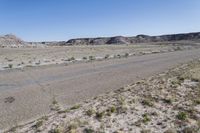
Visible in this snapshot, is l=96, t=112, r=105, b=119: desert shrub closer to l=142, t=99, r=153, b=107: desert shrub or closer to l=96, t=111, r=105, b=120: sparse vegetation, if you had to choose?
l=96, t=111, r=105, b=120: sparse vegetation

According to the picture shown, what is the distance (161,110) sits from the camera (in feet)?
35.8

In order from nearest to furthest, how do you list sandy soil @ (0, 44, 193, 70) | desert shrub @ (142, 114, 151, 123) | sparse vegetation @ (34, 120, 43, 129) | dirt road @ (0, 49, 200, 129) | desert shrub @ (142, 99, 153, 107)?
desert shrub @ (142, 114, 151, 123), sparse vegetation @ (34, 120, 43, 129), desert shrub @ (142, 99, 153, 107), dirt road @ (0, 49, 200, 129), sandy soil @ (0, 44, 193, 70)

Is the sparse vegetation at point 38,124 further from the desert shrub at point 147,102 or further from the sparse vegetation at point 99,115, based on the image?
the desert shrub at point 147,102

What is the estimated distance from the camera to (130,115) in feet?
34.4

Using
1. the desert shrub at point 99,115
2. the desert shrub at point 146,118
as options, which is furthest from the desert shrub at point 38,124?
the desert shrub at point 146,118

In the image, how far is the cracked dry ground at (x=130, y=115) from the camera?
9070mm

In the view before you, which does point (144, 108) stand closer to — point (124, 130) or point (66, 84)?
point (124, 130)

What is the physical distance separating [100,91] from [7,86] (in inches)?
256

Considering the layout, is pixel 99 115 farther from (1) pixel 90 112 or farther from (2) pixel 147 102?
(2) pixel 147 102

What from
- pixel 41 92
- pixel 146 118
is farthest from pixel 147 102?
pixel 41 92

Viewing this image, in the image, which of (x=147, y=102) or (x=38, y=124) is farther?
(x=147, y=102)

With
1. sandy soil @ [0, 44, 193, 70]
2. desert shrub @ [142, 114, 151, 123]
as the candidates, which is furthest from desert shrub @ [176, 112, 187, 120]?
sandy soil @ [0, 44, 193, 70]

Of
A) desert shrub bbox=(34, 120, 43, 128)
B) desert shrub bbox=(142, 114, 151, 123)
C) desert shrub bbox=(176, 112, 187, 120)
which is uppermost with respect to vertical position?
desert shrub bbox=(176, 112, 187, 120)

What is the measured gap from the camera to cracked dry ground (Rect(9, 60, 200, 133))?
9070 mm
